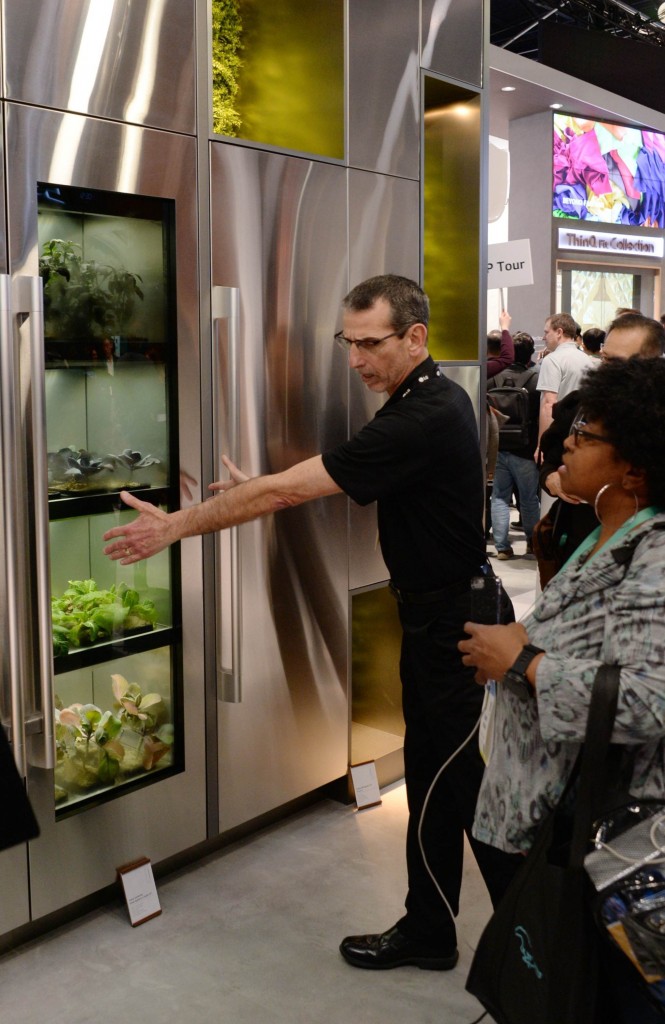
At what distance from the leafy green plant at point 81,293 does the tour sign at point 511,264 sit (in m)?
5.52

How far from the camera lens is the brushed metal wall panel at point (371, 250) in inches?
130

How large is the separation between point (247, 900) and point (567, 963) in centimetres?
162

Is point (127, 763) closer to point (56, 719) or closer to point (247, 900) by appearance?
point (56, 719)

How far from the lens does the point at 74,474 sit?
2.64m

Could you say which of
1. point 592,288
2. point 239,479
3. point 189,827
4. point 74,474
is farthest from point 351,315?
point 592,288

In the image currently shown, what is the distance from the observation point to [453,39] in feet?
11.9

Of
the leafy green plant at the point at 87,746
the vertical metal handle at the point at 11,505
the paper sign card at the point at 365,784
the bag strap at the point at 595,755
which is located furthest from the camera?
the paper sign card at the point at 365,784

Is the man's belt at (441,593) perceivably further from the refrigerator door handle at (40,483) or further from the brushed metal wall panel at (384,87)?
the brushed metal wall panel at (384,87)

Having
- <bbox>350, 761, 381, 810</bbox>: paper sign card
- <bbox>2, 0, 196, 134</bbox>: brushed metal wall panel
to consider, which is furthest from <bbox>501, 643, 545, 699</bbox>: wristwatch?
<bbox>350, 761, 381, 810</bbox>: paper sign card

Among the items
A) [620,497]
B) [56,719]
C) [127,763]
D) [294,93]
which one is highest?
[294,93]

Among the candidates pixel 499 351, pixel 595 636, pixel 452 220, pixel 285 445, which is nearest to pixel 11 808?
pixel 595 636

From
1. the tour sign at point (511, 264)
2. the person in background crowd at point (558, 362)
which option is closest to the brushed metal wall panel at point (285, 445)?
the person in background crowd at point (558, 362)

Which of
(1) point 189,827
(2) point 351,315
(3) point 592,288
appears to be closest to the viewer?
(2) point 351,315

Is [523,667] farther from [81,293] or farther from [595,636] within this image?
[81,293]
